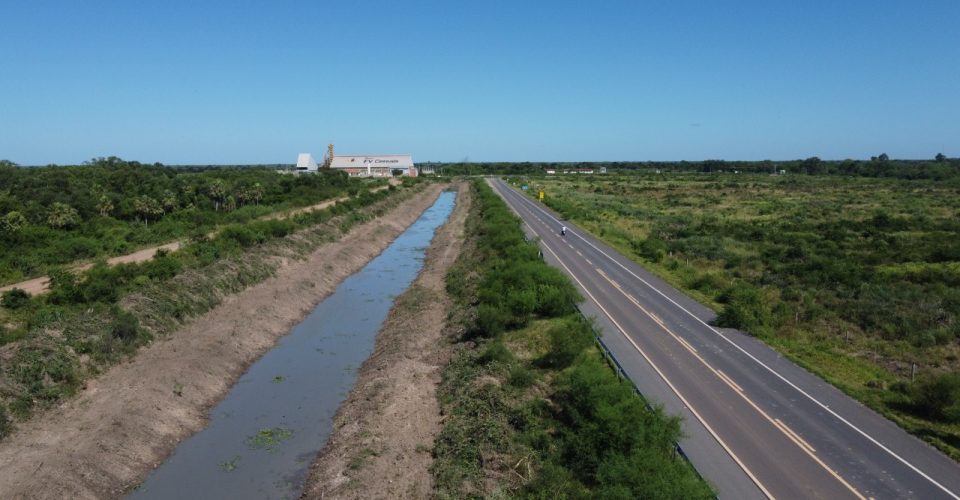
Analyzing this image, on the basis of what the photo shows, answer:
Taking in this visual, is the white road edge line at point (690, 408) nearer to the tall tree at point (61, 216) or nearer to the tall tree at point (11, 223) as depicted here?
the tall tree at point (11, 223)

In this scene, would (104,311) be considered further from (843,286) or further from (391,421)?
(843,286)

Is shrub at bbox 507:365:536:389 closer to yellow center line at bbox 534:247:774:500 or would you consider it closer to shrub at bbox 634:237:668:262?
yellow center line at bbox 534:247:774:500

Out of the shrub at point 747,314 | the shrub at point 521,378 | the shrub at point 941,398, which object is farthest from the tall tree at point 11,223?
the shrub at point 941,398

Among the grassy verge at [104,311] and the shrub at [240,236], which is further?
the shrub at [240,236]

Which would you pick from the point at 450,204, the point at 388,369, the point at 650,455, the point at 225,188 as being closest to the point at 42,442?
the point at 388,369

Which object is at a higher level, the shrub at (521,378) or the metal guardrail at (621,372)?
the metal guardrail at (621,372)

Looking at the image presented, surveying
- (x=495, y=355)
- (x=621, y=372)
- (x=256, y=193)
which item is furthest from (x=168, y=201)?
(x=621, y=372)

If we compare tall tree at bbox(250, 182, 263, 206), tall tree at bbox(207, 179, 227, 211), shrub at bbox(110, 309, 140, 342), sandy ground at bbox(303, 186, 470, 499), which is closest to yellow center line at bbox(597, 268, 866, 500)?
sandy ground at bbox(303, 186, 470, 499)
